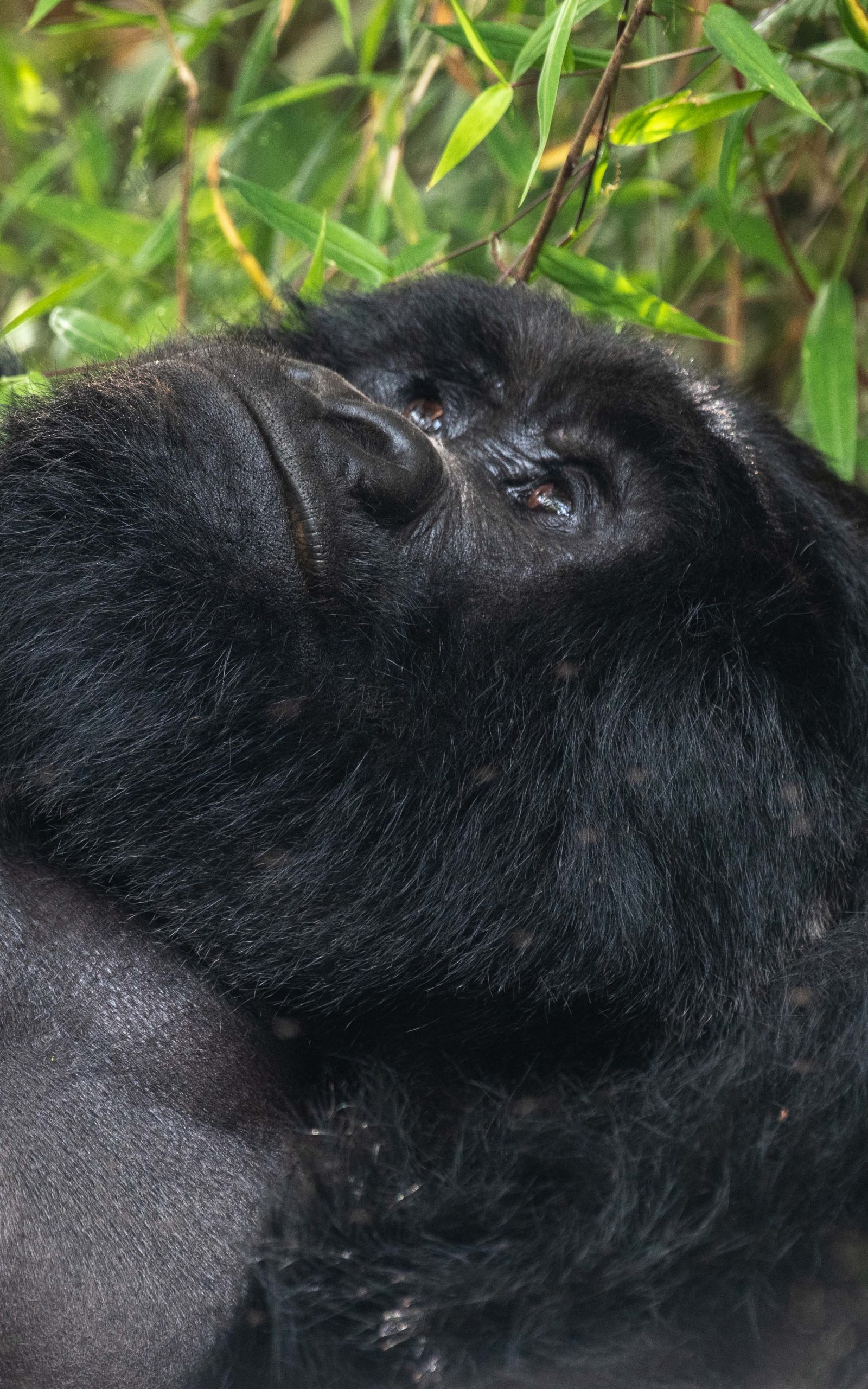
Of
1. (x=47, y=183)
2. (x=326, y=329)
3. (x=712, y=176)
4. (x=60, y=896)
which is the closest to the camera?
(x=60, y=896)

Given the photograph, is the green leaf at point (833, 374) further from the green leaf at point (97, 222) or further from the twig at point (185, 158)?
the green leaf at point (97, 222)

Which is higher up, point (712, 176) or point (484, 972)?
point (712, 176)

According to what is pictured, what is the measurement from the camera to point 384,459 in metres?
1.33

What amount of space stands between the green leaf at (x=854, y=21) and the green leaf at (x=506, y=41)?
267mm

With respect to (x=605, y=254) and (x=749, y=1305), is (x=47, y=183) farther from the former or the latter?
(x=749, y=1305)

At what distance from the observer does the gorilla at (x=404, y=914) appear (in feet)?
3.79

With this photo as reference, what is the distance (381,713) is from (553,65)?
704 millimetres

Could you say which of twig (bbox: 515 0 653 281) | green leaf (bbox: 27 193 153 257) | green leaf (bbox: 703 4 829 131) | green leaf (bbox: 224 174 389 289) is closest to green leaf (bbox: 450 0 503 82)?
twig (bbox: 515 0 653 281)

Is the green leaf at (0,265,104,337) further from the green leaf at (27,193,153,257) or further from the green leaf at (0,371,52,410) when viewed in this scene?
the green leaf at (27,193,153,257)

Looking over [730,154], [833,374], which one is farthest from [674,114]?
[833,374]

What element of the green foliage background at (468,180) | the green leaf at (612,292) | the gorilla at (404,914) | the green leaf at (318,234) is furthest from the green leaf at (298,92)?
the gorilla at (404,914)

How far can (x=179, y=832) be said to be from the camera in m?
1.27

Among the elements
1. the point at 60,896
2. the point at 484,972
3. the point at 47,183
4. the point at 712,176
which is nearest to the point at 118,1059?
the point at 60,896

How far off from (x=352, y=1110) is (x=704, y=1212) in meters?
0.31
